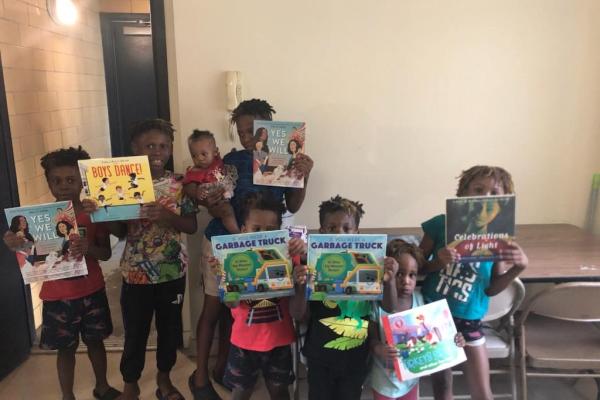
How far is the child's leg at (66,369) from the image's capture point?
2.25 metres

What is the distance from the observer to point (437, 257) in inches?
75.4

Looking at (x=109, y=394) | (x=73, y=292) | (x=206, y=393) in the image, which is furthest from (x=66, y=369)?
(x=206, y=393)

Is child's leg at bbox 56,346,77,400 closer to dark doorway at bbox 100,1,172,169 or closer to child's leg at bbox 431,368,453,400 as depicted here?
child's leg at bbox 431,368,453,400

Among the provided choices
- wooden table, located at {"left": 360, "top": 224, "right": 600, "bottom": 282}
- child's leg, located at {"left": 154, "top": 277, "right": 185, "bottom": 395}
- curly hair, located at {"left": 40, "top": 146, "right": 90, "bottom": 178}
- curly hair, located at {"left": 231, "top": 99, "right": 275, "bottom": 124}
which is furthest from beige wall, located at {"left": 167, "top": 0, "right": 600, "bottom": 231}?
child's leg, located at {"left": 154, "top": 277, "right": 185, "bottom": 395}

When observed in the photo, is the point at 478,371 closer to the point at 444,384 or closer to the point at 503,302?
the point at 444,384

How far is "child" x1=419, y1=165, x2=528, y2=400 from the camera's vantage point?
1.92m

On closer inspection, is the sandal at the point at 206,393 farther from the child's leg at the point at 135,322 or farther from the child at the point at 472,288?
the child at the point at 472,288

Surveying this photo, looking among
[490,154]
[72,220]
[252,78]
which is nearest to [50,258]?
[72,220]

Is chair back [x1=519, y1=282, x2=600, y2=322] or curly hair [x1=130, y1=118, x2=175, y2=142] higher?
curly hair [x1=130, y1=118, x2=175, y2=142]

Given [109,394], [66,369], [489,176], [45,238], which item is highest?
[489,176]

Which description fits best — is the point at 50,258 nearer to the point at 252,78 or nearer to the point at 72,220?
the point at 72,220

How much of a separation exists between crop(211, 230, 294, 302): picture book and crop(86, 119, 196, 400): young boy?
0.47 metres

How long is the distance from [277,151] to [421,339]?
3.31ft

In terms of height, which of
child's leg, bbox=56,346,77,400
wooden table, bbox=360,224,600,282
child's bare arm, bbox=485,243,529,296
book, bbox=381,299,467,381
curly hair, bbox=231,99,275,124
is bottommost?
child's leg, bbox=56,346,77,400
